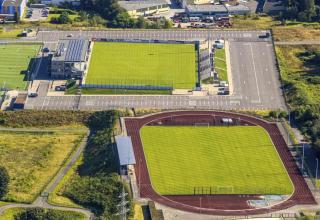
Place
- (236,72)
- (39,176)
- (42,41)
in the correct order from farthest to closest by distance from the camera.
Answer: (42,41) < (236,72) < (39,176)

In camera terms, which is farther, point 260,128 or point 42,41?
point 42,41

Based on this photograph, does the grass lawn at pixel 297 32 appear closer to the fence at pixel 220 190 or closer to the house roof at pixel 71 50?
the house roof at pixel 71 50

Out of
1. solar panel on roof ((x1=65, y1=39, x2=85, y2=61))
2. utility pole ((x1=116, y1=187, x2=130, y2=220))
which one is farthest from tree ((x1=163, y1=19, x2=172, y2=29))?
utility pole ((x1=116, y1=187, x2=130, y2=220))

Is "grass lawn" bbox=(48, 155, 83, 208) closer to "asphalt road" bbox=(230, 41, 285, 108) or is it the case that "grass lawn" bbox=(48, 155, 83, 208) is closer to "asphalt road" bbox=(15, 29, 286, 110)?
"asphalt road" bbox=(15, 29, 286, 110)

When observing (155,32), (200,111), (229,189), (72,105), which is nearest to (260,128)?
(200,111)

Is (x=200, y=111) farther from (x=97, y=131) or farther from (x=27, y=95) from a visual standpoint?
(x=27, y=95)

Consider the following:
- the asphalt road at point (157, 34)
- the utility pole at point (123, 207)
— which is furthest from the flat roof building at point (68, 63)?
the utility pole at point (123, 207)
